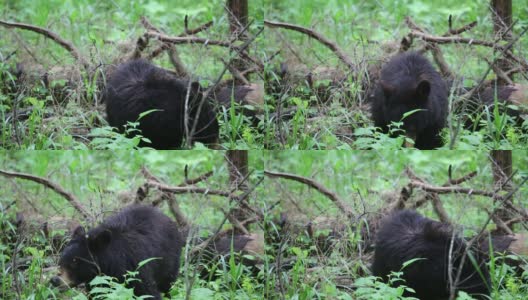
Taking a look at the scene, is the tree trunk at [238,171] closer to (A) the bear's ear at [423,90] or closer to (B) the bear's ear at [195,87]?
(B) the bear's ear at [195,87]

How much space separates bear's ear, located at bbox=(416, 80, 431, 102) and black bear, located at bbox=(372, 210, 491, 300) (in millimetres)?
1230

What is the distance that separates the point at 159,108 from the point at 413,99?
261 cm

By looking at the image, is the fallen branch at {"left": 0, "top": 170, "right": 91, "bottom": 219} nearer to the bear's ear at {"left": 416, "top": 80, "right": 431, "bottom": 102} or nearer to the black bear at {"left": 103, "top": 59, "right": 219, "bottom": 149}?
the black bear at {"left": 103, "top": 59, "right": 219, "bottom": 149}

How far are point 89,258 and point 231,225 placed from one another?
1.55m

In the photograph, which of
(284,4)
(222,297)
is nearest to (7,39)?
(284,4)

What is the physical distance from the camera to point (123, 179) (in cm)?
738

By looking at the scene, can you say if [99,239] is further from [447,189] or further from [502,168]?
[502,168]

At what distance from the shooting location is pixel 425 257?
6270 millimetres

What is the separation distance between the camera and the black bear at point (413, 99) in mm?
7016

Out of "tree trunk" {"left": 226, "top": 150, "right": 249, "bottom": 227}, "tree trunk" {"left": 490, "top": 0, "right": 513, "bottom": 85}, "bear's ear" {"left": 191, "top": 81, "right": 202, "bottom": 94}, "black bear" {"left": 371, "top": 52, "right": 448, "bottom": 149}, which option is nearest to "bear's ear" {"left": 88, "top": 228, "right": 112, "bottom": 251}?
"tree trunk" {"left": 226, "top": 150, "right": 249, "bottom": 227}

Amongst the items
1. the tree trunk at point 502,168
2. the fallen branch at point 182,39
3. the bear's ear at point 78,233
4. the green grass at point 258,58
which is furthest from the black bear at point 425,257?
the bear's ear at point 78,233

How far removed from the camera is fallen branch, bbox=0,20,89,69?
6.95 metres

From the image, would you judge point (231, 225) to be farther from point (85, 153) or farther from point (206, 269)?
point (85, 153)

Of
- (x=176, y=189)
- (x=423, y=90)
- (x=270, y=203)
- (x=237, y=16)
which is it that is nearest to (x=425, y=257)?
(x=270, y=203)
